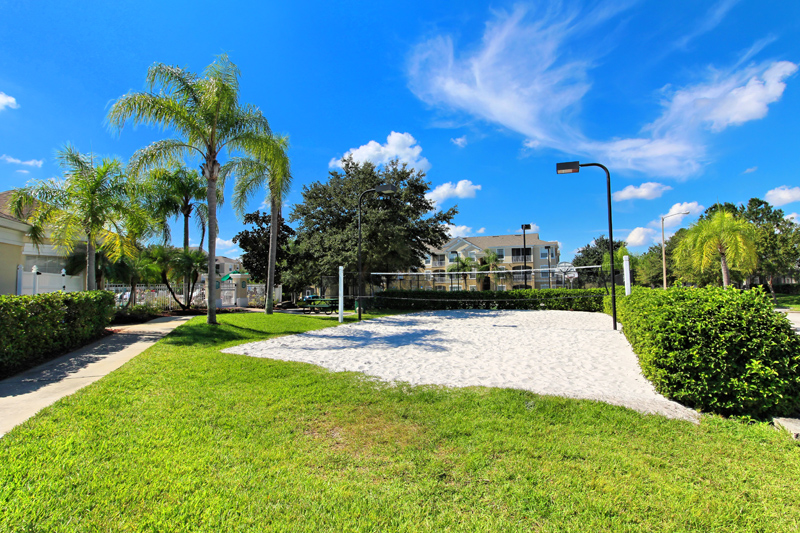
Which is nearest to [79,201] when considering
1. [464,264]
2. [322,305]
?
[322,305]

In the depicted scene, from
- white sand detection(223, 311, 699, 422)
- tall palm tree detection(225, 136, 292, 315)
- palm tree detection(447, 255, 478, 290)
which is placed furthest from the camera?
palm tree detection(447, 255, 478, 290)

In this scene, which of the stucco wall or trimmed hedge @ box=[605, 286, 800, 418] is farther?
the stucco wall

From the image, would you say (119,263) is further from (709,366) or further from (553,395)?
(709,366)

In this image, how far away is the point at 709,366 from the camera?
165 inches

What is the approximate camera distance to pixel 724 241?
11711 mm

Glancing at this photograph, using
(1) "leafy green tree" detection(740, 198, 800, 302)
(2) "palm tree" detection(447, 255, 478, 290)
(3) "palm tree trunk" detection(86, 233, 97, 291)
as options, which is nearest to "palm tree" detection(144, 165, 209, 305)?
(3) "palm tree trunk" detection(86, 233, 97, 291)

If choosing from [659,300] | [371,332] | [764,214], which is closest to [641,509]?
[659,300]

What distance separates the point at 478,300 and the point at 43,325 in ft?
63.9

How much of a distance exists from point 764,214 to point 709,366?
4413cm

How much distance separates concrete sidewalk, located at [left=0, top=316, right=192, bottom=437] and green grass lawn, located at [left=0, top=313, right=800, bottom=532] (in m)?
0.36

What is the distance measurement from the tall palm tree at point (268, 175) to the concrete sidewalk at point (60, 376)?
21.5 feet

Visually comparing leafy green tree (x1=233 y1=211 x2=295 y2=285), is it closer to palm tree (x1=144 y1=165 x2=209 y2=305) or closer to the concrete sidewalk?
palm tree (x1=144 y1=165 x2=209 y2=305)

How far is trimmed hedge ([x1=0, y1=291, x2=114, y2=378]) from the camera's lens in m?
5.85

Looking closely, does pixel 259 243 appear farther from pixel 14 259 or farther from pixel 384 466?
pixel 384 466
